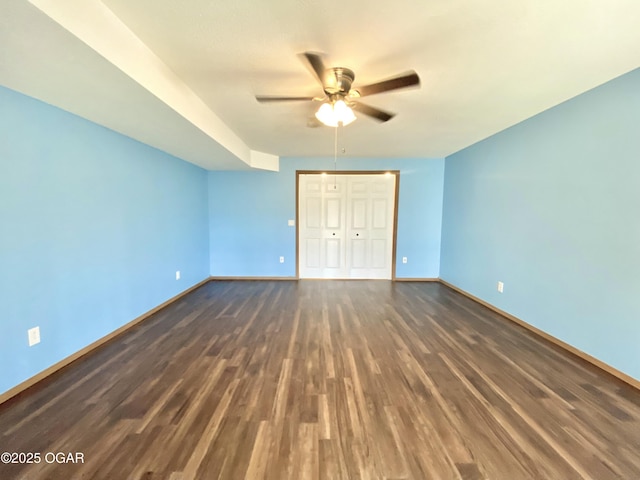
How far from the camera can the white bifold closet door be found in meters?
4.96

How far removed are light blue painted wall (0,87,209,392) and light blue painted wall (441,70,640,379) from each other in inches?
173

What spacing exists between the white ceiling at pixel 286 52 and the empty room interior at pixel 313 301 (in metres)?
0.02

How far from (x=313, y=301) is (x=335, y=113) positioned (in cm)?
260

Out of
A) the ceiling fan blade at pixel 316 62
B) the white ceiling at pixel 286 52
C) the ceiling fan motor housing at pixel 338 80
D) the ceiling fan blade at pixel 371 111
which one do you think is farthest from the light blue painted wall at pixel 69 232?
the ceiling fan blade at pixel 371 111

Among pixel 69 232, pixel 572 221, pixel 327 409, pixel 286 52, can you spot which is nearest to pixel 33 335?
pixel 69 232

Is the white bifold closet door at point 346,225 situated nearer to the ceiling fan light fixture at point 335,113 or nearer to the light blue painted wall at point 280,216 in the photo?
the light blue painted wall at point 280,216

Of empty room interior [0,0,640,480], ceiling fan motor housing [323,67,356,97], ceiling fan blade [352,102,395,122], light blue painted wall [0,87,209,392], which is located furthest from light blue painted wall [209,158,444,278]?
ceiling fan motor housing [323,67,356,97]

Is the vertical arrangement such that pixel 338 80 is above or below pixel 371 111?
A: above

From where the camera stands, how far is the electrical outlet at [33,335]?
190cm

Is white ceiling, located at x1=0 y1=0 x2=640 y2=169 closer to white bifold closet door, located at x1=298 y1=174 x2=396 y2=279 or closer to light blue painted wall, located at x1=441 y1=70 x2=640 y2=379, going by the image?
light blue painted wall, located at x1=441 y1=70 x2=640 y2=379

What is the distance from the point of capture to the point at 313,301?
3.84m

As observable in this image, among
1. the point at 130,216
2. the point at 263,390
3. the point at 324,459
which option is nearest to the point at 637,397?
the point at 324,459

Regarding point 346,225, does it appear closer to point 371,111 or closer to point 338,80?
point 371,111

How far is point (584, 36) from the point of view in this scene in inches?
62.6
